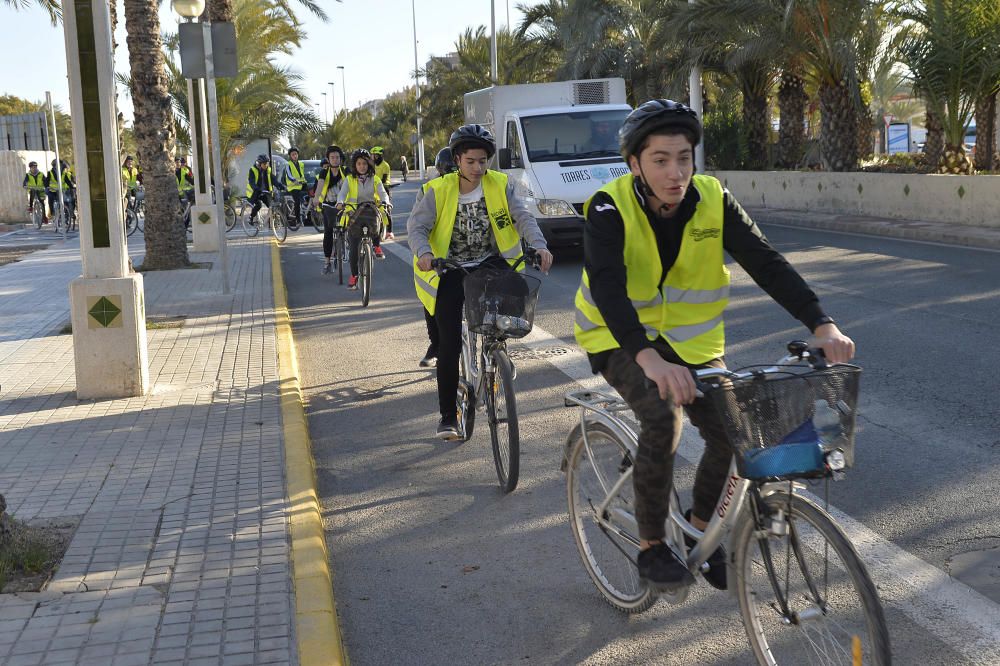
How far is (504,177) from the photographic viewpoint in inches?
257

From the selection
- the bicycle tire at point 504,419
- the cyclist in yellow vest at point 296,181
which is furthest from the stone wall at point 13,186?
the bicycle tire at point 504,419

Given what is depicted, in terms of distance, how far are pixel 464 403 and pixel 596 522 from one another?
7.60 feet

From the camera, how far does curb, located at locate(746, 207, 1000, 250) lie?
1677cm

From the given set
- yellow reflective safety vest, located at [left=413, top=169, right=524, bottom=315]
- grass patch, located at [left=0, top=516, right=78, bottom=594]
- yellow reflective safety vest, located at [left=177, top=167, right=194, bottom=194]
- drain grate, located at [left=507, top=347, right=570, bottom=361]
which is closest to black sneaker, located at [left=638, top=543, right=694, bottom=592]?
grass patch, located at [left=0, top=516, right=78, bottom=594]

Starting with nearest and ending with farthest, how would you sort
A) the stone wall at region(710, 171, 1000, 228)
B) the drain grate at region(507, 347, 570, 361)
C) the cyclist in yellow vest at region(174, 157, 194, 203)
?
the drain grate at region(507, 347, 570, 361), the stone wall at region(710, 171, 1000, 228), the cyclist in yellow vest at region(174, 157, 194, 203)

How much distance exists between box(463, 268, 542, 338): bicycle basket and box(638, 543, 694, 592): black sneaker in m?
2.10

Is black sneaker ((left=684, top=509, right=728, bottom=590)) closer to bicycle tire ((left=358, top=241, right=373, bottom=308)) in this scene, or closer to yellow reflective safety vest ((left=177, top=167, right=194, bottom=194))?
bicycle tire ((left=358, top=241, right=373, bottom=308))

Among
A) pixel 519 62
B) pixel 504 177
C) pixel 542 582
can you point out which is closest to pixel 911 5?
pixel 504 177

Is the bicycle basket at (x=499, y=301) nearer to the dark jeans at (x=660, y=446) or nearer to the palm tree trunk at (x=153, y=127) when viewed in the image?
the dark jeans at (x=660, y=446)

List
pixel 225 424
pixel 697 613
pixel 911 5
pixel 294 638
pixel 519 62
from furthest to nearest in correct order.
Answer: pixel 519 62 → pixel 911 5 → pixel 225 424 → pixel 697 613 → pixel 294 638

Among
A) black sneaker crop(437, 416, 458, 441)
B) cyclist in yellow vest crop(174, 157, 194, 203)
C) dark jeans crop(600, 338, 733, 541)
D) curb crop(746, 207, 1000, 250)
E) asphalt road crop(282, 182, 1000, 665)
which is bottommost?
asphalt road crop(282, 182, 1000, 665)

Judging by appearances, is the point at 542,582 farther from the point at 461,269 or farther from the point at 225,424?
the point at 225,424

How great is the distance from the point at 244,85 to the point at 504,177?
1182 inches

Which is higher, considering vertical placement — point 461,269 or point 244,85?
point 244,85
